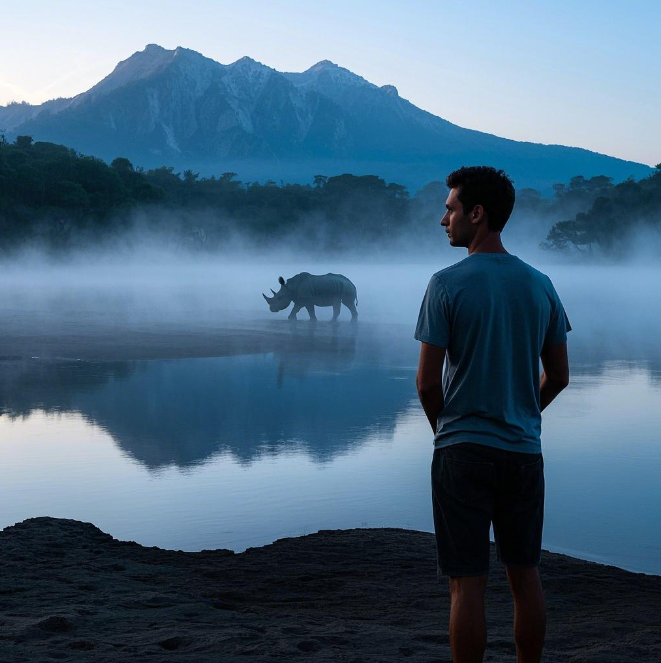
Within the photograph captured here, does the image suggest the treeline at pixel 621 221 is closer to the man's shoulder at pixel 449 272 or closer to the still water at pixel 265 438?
the still water at pixel 265 438

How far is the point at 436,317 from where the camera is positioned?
Answer: 11.5ft

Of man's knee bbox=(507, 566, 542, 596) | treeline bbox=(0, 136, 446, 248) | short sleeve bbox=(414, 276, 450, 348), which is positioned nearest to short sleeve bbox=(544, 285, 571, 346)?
short sleeve bbox=(414, 276, 450, 348)

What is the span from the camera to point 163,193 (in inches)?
2800

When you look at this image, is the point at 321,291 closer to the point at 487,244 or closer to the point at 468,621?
the point at 487,244

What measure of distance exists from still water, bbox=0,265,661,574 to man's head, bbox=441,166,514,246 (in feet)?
10.9

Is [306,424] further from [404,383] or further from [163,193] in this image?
[163,193]

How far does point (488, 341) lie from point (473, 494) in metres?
0.50

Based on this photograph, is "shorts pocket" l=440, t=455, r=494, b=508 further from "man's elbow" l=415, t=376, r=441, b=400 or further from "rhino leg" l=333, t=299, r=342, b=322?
"rhino leg" l=333, t=299, r=342, b=322

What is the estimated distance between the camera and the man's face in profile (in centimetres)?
370

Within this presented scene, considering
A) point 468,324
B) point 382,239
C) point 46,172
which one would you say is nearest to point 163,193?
point 46,172

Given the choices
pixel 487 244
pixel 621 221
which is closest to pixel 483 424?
pixel 487 244

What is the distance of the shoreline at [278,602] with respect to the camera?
4.40m

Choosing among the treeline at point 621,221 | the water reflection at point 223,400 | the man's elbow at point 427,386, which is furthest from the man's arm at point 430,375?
the treeline at point 621,221

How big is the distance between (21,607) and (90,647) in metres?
0.75
